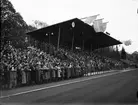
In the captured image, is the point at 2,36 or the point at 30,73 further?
the point at 30,73

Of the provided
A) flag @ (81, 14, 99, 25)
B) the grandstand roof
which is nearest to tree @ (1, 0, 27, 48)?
the grandstand roof

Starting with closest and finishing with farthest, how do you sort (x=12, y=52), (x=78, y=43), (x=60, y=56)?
1. (x=12, y=52)
2. (x=60, y=56)
3. (x=78, y=43)

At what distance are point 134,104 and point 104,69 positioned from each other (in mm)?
25330

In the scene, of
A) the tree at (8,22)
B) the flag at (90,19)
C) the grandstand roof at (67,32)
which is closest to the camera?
the tree at (8,22)

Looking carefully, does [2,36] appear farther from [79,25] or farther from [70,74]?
[79,25]

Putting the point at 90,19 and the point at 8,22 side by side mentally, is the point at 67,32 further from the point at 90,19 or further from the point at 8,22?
the point at 8,22

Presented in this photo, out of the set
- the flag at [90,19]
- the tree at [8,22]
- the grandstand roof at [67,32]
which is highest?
the flag at [90,19]

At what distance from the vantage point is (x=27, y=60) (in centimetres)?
1526

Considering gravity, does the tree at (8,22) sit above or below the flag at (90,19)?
below

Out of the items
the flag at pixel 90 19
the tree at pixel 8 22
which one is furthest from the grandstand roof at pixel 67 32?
the tree at pixel 8 22

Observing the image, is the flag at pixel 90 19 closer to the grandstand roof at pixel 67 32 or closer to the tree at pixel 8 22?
the grandstand roof at pixel 67 32

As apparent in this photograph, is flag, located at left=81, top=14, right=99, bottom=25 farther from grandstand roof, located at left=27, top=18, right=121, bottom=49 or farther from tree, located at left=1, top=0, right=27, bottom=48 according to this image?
tree, located at left=1, top=0, right=27, bottom=48

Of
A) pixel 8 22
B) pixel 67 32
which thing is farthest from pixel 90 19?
pixel 8 22

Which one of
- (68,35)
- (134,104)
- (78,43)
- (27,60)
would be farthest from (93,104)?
(78,43)
